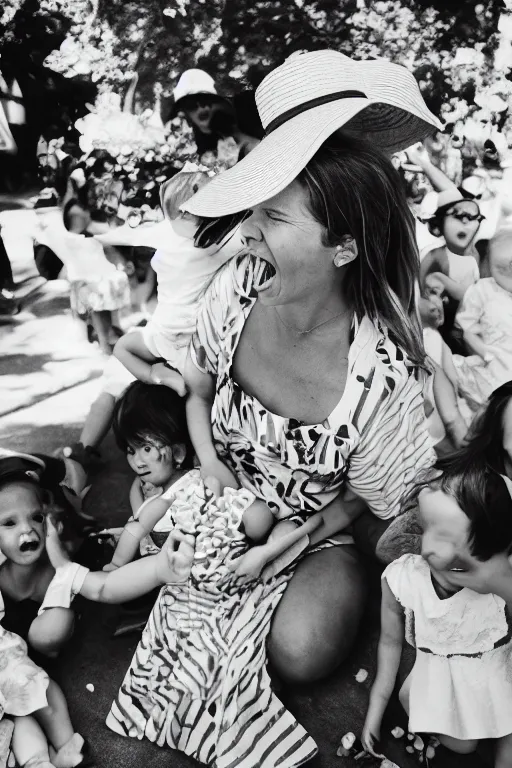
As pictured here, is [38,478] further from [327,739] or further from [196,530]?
[327,739]

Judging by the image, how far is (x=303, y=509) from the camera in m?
1.70

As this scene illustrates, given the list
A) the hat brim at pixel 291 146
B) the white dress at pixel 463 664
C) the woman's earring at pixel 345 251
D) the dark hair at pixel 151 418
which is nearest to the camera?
the hat brim at pixel 291 146

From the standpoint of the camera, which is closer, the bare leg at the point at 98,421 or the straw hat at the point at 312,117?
the straw hat at the point at 312,117

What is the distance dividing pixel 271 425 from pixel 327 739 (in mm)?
761

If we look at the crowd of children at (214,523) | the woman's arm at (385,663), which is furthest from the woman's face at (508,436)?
the woman's arm at (385,663)

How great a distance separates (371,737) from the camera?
1.56 metres

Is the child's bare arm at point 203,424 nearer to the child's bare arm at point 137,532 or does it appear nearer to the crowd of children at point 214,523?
the crowd of children at point 214,523

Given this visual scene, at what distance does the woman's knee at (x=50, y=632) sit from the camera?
1.68m

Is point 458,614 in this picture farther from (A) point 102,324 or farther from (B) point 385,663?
(A) point 102,324

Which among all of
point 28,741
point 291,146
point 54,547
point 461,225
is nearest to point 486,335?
point 461,225

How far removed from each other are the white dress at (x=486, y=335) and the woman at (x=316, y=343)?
13.1 inches

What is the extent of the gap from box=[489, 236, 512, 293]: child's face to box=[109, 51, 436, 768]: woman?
0.47 meters

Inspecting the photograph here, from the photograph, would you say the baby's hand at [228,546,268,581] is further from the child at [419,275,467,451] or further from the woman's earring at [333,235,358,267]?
the woman's earring at [333,235,358,267]

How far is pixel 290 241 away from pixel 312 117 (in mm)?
248
